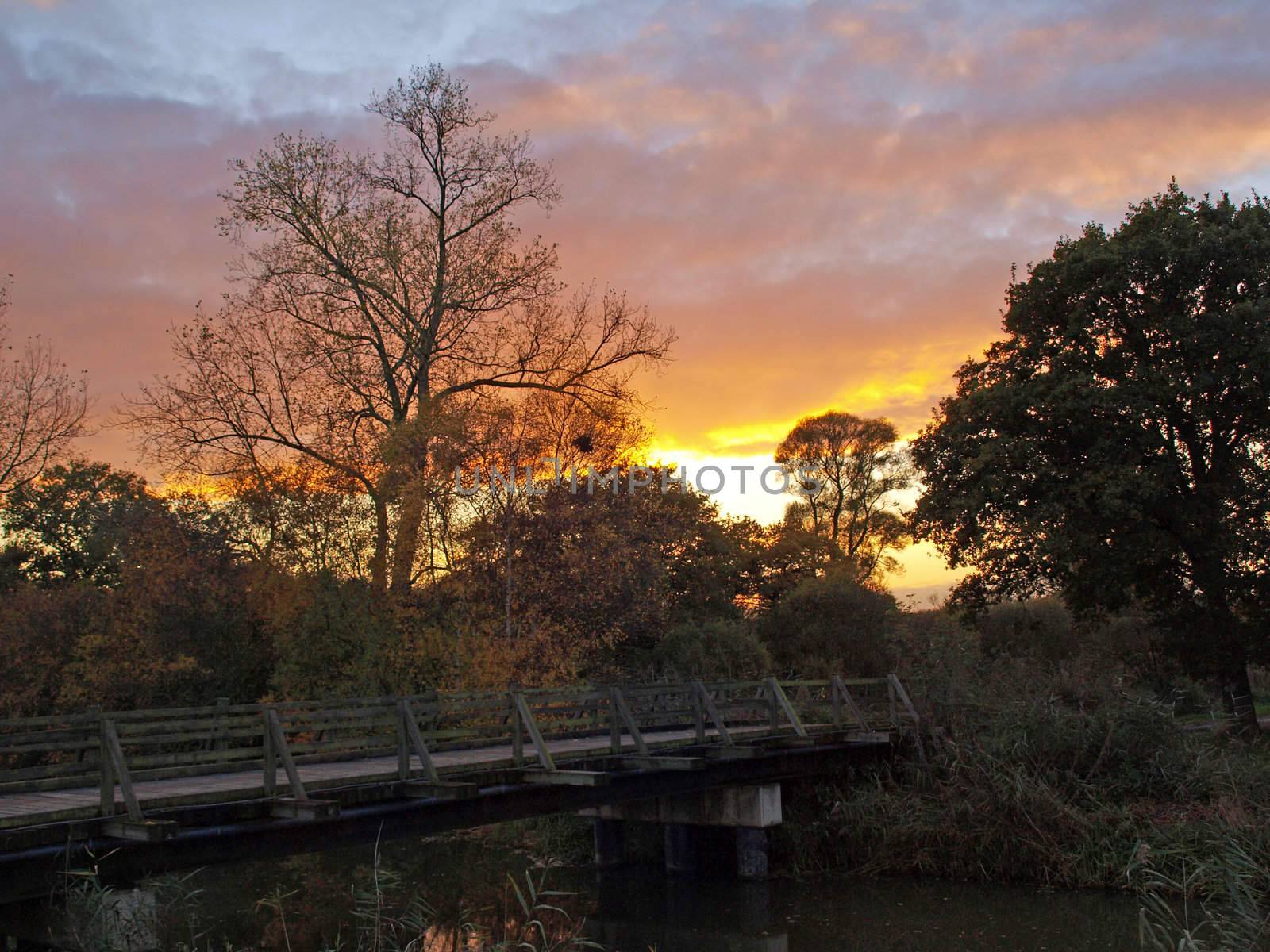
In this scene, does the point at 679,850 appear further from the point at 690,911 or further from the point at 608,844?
the point at 690,911

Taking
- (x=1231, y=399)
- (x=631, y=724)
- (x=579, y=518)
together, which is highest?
(x=1231, y=399)

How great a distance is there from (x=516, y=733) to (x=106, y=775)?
564 centimetres

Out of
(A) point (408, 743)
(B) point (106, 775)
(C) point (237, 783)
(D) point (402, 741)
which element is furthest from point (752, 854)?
(B) point (106, 775)

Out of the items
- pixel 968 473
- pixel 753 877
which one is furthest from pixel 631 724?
pixel 968 473

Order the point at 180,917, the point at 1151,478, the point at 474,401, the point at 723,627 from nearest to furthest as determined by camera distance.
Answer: the point at 180,917 → the point at 1151,478 → the point at 474,401 → the point at 723,627

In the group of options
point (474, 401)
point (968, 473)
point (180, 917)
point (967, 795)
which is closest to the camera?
point (180, 917)

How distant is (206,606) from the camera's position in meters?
27.0

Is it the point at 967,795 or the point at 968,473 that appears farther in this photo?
the point at 968,473

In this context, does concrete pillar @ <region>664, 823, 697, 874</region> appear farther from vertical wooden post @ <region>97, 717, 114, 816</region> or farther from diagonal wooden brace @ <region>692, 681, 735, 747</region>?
vertical wooden post @ <region>97, 717, 114, 816</region>

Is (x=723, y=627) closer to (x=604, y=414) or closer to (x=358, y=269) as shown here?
(x=604, y=414)

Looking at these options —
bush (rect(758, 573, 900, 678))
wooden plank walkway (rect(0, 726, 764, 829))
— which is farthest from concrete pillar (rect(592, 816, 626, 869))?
bush (rect(758, 573, 900, 678))

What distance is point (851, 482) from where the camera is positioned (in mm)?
54125

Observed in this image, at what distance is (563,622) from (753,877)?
878 cm

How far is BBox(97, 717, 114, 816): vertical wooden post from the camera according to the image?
36.0 feet
